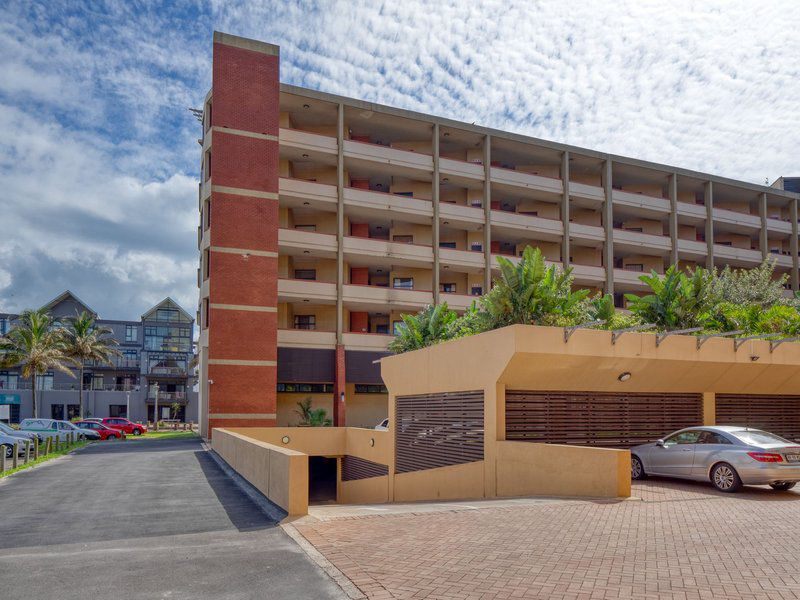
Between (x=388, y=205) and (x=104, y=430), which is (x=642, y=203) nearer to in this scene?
(x=388, y=205)

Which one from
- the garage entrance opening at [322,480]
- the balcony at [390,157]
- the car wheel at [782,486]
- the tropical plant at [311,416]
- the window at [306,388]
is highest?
the balcony at [390,157]

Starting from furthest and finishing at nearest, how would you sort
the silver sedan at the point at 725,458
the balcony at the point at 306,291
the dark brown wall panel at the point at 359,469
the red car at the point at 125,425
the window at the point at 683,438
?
1. the red car at the point at 125,425
2. the balcony at the point at 306,291
3. the dark brown wall panel at the point at 359,469
4. the window at the point at 683,438
5. the silver sedan at the point at 725,458

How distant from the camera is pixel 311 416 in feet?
123

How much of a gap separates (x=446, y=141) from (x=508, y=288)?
26681 mm

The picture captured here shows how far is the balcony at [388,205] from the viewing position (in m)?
40.3

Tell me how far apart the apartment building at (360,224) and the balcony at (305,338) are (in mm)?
80

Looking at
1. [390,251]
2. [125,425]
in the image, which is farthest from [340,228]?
[125,425]

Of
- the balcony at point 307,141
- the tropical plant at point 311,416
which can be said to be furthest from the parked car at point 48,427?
the balcony at point 307,141

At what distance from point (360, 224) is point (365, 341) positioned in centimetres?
837

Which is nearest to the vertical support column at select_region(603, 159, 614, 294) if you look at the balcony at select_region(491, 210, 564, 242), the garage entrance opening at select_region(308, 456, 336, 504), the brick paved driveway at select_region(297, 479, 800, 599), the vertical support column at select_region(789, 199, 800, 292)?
the balcony at select_region(491, 210, 564, 242)

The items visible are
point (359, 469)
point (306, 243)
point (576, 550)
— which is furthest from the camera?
point (306, 243)

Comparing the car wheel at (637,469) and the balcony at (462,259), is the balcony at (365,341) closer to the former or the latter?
the balcony at (462,259)

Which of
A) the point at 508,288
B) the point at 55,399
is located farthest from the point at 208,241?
the point at 55,399

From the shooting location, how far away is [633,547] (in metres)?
8.54
